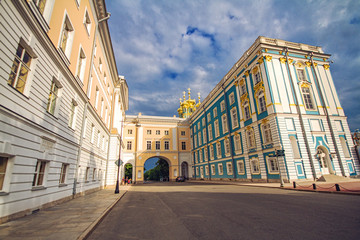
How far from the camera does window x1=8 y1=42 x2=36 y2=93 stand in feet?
19.3

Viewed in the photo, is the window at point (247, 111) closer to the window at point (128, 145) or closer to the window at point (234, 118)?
the window at point (234, 118)

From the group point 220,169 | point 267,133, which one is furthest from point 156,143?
point 267,133

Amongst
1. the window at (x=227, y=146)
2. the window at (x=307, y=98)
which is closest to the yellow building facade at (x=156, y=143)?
the window at (x=227, y=146)

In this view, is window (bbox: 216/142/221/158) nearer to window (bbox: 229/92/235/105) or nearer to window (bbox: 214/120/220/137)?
window (bbox: 214/120/220/137)

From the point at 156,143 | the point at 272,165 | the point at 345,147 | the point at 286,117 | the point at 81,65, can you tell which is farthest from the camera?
the point at 156,143

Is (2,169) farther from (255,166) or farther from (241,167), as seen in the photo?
(241,167)

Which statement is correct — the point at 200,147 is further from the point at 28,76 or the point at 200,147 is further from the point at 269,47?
the point at 28,76

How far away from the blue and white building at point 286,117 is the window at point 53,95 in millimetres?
17619

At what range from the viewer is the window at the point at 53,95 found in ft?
28.0

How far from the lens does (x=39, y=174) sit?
7609 millimetres

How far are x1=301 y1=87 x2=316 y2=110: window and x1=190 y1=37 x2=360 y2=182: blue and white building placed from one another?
10 centimetres

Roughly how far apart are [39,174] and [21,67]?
4.31 meters

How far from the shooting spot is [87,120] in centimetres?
1416

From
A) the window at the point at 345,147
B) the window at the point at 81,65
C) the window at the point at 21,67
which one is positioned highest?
the window at the point at 81,65
